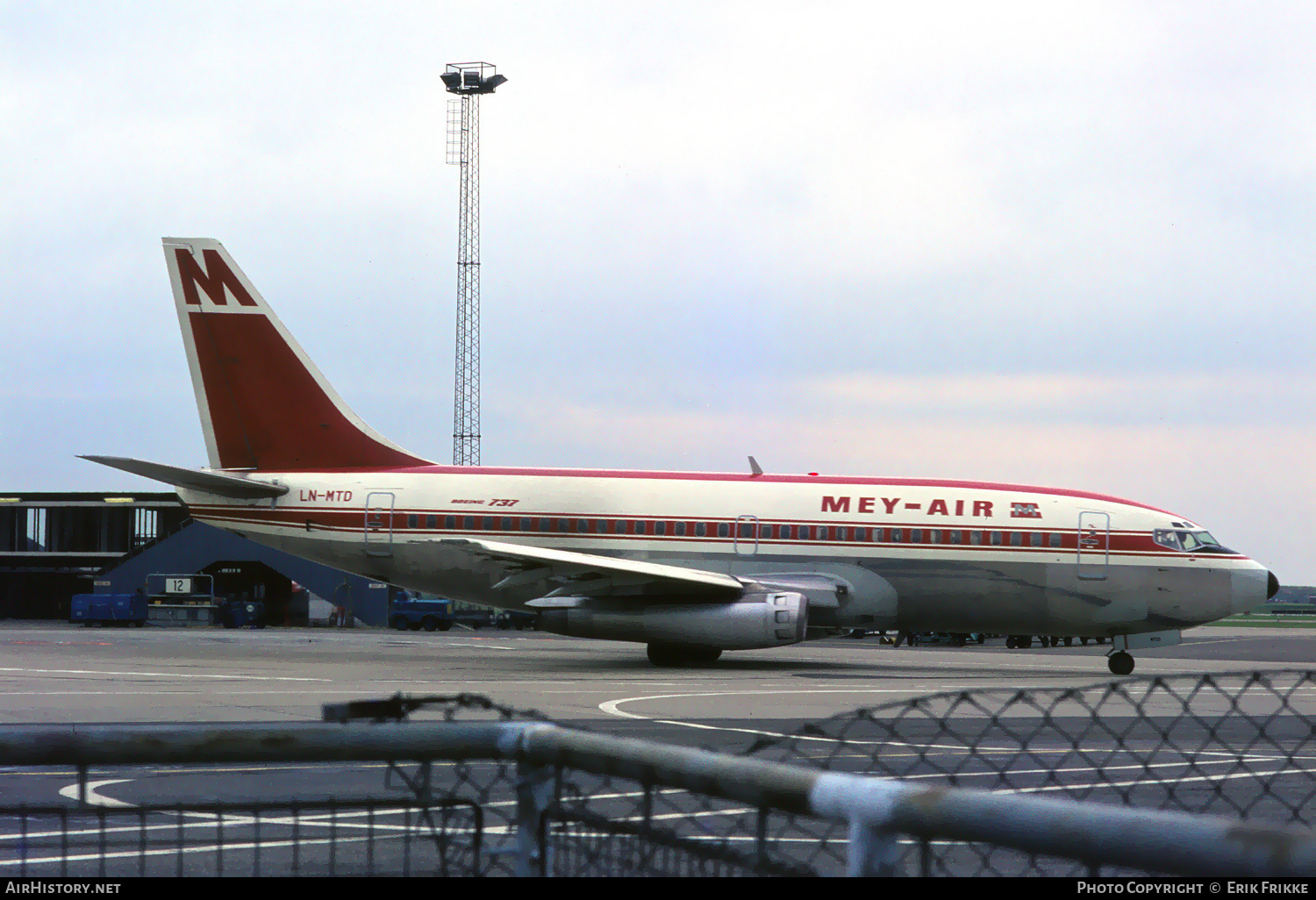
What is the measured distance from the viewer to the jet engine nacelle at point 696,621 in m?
24.7

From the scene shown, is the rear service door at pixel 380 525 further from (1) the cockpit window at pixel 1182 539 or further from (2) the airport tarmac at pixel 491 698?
(1) the cockpit window at pixel 1182 539

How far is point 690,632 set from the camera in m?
25.1

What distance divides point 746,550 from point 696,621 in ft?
7.23

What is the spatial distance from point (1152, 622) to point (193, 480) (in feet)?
65.9

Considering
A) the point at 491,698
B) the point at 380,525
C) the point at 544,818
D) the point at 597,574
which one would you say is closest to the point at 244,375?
the point at 380,525

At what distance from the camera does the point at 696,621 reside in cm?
2505

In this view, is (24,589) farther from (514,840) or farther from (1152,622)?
(514,840)

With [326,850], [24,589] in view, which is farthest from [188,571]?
[326,850]

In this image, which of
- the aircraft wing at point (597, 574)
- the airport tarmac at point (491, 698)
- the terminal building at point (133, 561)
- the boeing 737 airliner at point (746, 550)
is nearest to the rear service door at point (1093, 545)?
the boeing 737 airliner at point (746, 550)

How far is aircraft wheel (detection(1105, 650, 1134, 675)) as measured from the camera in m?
24.9

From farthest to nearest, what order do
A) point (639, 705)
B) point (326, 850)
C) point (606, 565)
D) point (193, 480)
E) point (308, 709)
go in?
point (193, 480) < point (606, 565) < point (639, 705) < point (308, 709) < point (326, 850)

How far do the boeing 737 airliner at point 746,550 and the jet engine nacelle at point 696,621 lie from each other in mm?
36

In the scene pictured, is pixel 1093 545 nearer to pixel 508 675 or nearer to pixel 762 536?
pixel 762 536

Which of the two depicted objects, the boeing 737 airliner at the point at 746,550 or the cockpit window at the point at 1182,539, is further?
the cockpit window at the point at 1182,539
